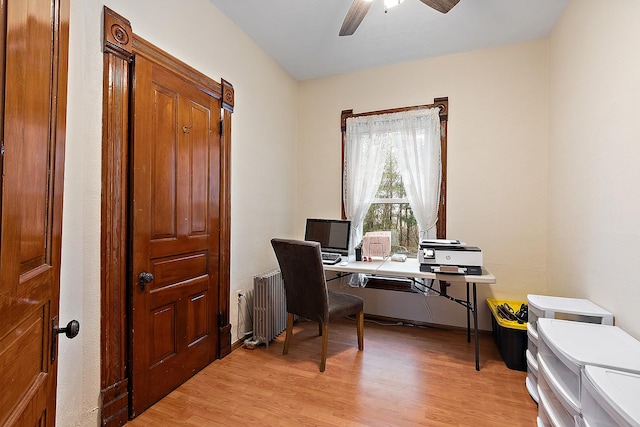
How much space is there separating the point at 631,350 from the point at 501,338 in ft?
3.83

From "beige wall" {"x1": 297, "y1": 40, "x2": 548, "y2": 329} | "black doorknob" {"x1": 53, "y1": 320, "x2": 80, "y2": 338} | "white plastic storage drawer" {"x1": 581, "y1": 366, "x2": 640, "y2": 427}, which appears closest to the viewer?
"black doorknob" {"x1": 53, "y1": 320, "x2": 80, "y2": 338}

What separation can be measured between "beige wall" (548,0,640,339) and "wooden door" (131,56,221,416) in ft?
8.79

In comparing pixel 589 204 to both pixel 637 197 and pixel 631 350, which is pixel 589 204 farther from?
pixel 631 350

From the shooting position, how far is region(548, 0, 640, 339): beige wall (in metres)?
1.58

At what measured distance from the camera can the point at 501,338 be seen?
2.46m

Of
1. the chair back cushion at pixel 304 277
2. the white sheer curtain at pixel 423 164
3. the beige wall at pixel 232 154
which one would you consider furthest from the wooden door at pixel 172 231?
the white sheer curtain at pixel 423 164

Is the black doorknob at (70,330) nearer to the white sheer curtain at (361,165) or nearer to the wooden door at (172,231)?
the wooden door at (172,231)

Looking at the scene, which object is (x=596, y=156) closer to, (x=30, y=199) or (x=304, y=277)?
(x=304, y=277)

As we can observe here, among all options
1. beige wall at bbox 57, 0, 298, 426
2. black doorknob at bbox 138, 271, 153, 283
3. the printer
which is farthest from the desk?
black doorknob at bbox 138, 271, 153, 283

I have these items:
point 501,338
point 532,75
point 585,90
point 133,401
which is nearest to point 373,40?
point 532,75

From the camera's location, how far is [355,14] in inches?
80.2

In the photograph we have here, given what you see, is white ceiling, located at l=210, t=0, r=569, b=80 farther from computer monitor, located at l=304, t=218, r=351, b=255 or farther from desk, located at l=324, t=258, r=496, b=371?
desk, located at l=324, t=258, r=496, b=371

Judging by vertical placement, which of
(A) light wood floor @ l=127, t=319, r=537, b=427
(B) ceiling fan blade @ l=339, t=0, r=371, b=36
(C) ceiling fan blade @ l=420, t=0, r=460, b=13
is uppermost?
(C) ceiling fan blade @ l=420, t=0, r=460, b=13

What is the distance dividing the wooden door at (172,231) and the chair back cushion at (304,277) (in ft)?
1.95
